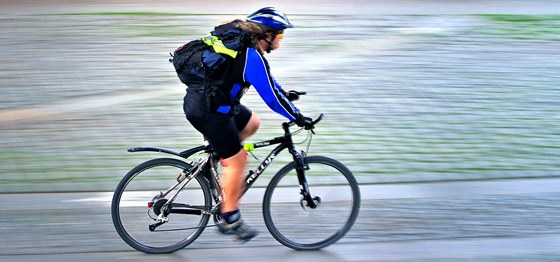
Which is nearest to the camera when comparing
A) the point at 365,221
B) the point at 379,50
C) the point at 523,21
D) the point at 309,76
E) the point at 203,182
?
the point at 203,182

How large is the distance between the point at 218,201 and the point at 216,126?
597 mm

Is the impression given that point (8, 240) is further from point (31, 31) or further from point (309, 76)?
point (31, 31)

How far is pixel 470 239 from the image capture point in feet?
17.7

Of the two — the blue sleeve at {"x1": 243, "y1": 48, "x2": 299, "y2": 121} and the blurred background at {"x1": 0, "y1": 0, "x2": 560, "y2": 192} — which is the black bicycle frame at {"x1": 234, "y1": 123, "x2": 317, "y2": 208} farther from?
the blurred background at {"x1": 0, "y1": 0, "x2": 560, "y2": 192}

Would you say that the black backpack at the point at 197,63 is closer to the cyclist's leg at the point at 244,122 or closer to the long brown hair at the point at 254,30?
the long brown hair at the point at 254,30

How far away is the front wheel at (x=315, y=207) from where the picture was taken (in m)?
5.20

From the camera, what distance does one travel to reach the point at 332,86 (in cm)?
920

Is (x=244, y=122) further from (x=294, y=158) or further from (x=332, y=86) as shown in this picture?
(x=332, y=86)

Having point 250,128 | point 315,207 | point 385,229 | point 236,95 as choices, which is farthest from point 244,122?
point 385,229

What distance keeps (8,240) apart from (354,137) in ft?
11.9

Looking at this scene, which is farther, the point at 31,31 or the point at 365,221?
the point at 31,31

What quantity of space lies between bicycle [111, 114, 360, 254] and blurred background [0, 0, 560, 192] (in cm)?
131

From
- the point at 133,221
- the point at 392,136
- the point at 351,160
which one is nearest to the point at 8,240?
the point at 133,221

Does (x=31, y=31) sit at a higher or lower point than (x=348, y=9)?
lower
